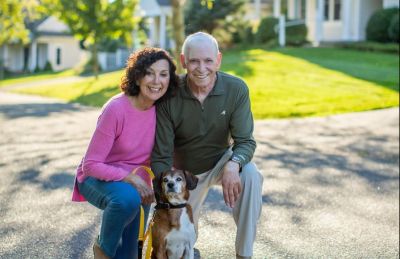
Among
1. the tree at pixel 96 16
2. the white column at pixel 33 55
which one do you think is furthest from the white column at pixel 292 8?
the white column at pixel 33 55

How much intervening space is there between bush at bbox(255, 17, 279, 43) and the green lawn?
6.60 feet

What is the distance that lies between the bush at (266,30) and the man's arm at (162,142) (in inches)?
946

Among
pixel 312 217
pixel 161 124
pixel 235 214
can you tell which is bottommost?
pixel 312 217

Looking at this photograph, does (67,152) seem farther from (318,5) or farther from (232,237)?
(318,5)

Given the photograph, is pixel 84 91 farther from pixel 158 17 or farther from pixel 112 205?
pixel 112 205

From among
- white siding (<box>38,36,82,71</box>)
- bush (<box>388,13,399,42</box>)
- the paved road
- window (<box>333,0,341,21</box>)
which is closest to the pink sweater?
the paved road

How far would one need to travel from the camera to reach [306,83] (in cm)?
1698

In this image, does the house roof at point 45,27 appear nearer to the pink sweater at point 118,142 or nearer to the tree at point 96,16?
the tree at point 96,16

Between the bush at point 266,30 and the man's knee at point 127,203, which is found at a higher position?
the bush at point 266,30

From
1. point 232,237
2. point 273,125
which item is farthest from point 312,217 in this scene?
point 273,125

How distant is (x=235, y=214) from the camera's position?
14.2ft

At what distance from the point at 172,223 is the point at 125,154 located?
0.55m

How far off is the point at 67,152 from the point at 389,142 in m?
5.45

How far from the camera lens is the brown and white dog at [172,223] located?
12.7ft
